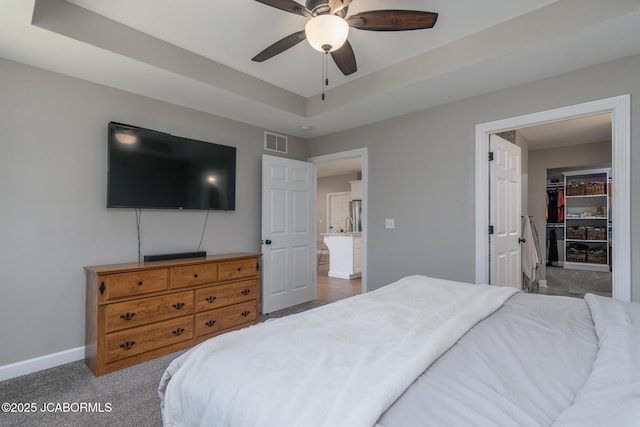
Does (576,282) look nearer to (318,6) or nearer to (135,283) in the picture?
(318,6)

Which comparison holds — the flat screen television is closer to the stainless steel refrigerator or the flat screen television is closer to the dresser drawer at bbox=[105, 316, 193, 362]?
the dresser drawer at bbox=[105, 316, 193, 362]

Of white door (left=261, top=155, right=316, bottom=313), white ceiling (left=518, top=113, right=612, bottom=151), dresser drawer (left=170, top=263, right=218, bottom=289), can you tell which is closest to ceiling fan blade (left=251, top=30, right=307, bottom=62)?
white door (left=261, top=155, right=316, bottom=313)

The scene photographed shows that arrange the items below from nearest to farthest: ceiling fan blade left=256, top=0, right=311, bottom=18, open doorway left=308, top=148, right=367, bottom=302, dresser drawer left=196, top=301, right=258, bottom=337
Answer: ceiling fan blade left=256, top=0, right=311, bottom=18
dresser drawer left=196, top=301, right=258, bottom=337
open doorway left=308, top=148, right=367, bottom=302

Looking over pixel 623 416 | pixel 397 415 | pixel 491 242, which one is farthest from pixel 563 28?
pixel 397 415

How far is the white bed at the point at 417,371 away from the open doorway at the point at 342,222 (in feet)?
8.38

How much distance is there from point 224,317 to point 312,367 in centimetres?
242

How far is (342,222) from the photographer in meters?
8.97

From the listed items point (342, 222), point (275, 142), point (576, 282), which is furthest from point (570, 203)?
point (275, 142)

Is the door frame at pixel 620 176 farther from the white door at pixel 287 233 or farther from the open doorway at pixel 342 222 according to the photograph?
the white door at pixel 287 233

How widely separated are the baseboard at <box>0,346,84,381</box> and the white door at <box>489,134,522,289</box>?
3793mm

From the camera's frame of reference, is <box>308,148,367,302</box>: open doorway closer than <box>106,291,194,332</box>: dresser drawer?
No

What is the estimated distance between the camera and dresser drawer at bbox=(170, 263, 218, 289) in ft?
9.21

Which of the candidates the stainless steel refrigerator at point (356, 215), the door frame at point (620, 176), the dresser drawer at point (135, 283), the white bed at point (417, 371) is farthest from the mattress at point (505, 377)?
the stainless steel refrigerator at point (356, 215)

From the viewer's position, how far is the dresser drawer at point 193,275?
2809 mm
